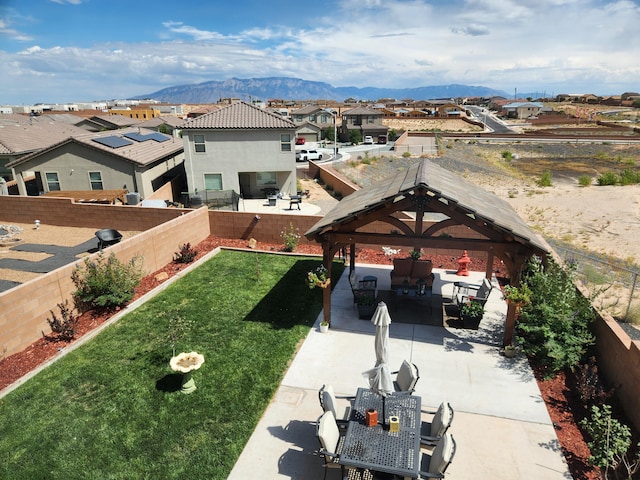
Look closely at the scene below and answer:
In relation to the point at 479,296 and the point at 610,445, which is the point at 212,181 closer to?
the point at 479,296

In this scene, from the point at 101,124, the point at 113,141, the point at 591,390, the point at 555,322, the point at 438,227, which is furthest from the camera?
the point at 101,124

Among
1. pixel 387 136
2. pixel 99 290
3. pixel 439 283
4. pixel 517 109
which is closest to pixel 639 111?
pixel 517 109

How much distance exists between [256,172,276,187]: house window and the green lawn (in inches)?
726

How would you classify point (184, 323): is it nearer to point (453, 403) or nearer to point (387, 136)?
point (453, 403)

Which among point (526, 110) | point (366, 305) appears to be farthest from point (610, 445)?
point (526, 110)

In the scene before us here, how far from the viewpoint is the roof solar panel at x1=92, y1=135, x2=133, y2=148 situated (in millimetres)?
25812

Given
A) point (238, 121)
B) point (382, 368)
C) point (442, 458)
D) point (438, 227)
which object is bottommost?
point (442, 458)

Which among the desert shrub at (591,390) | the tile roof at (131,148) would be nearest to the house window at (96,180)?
the tile roof at (131,148)

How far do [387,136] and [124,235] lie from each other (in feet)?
202

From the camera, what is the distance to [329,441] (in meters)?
6.30

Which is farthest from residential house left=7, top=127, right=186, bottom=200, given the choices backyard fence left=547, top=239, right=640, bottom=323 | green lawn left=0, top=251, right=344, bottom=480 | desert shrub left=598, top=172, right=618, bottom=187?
desert shrub left=598, top=172, right=618, bottom=187

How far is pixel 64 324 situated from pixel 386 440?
8846mm

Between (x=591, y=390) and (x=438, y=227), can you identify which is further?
(x=438, y=227)

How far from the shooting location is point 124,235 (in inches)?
770
